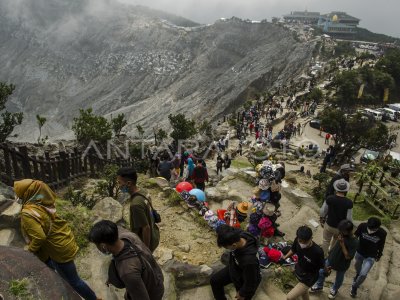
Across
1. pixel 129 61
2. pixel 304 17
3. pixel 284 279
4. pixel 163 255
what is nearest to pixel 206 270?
pixel 163 255

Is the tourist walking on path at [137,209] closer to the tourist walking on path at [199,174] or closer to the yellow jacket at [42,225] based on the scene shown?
the yellow jacket at [42,225]

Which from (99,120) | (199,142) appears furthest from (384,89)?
(99,120)

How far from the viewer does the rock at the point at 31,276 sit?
303 cm

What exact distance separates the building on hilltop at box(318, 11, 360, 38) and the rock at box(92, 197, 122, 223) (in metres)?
95.0

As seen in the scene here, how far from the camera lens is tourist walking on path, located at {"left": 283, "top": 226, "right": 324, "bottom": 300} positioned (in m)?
4.38

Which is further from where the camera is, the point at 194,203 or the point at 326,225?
the point at 194,203

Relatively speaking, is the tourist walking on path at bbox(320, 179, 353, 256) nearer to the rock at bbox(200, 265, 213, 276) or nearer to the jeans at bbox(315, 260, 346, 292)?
the jeans at bbox(315, 260, 346, 292)

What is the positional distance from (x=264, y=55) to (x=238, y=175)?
7056 cm

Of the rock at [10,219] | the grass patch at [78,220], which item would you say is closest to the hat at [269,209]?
the grass patch at [78,220]

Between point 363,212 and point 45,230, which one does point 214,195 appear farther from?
point 45,230

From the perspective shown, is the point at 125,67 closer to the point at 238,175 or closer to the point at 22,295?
the point at 238,175

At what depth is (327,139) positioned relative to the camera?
26531 millimetres

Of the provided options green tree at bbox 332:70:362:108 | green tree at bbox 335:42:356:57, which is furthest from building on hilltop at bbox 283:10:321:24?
green tree at bbox 332:70:362:108

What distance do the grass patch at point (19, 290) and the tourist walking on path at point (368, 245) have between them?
462 cm
